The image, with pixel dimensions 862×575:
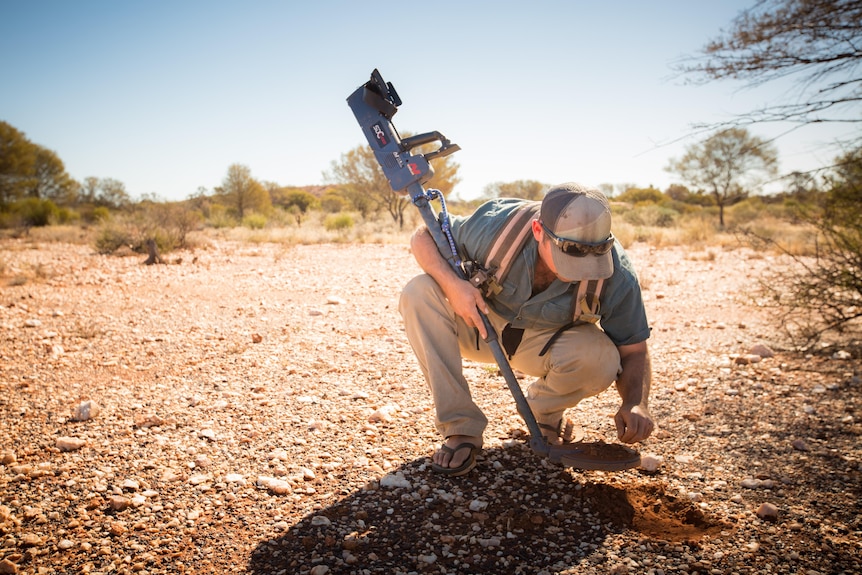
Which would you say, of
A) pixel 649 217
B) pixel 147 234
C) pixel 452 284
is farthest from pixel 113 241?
pixel 649 217

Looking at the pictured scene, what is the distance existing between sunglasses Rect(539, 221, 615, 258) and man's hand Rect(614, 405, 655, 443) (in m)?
0.65

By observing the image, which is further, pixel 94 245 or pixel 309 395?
pixel 94 245

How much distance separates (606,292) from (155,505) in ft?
6.58

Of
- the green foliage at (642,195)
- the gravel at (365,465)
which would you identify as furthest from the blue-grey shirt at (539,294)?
the green foliage at (642,195)

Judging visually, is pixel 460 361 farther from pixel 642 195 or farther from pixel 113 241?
pixel 642 195

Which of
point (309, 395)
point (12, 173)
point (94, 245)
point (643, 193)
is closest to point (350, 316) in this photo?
point (309, 395)

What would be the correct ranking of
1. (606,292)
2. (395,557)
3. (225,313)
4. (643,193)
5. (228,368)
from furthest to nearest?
(643,193)
(225,313)
(228,368)
(606,292)
(395,557)

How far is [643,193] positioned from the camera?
36188 millimetres

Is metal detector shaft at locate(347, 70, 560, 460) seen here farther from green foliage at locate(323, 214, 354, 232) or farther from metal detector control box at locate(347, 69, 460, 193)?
green foliage at locate(323, 214, 354, 232)

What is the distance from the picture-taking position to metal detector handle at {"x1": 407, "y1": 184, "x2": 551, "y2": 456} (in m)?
2.19

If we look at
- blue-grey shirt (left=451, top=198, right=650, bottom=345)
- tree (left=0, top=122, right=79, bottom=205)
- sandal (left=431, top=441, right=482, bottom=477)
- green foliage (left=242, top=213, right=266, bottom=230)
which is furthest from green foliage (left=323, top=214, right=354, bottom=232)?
sandal (left=431, top=441, right=482, bottom=477)

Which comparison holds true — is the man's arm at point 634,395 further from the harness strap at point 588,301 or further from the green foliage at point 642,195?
the green foliage at point 642,195

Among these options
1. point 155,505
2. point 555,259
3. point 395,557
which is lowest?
point 395,557

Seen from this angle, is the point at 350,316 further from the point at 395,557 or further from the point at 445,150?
the point at 395,557
